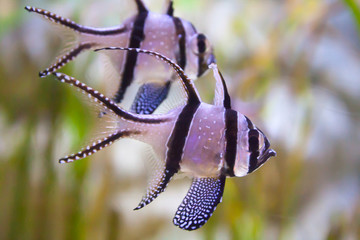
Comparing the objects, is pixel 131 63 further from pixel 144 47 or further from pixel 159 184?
pixel 159 184

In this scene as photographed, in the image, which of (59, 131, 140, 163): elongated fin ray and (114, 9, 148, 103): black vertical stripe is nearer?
(59, 131, 140, 163): elongated fin ray

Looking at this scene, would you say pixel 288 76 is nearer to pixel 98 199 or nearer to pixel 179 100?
pixel 98 199

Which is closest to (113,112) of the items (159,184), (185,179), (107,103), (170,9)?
(107,103)

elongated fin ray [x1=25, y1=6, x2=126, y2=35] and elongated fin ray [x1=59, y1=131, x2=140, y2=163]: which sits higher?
elongated fin ray [x1=25, y1=6, x2=126, y2=35]

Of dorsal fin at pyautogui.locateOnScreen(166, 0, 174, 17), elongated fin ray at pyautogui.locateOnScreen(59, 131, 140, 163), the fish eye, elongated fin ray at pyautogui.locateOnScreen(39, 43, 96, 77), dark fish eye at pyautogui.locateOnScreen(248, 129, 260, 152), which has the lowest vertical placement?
elongated fin ray at pyautogui.locateOnScreen(59, 131, 140, 163)

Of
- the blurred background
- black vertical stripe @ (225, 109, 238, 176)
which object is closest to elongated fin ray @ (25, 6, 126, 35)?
black vertical stripe @ (225, 109, 238, 176)

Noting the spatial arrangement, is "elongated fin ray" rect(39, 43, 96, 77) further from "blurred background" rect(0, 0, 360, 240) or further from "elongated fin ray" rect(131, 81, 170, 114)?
"blurred background" rect(0, 0, 360, 240)

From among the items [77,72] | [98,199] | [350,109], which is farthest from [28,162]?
[350,109]
